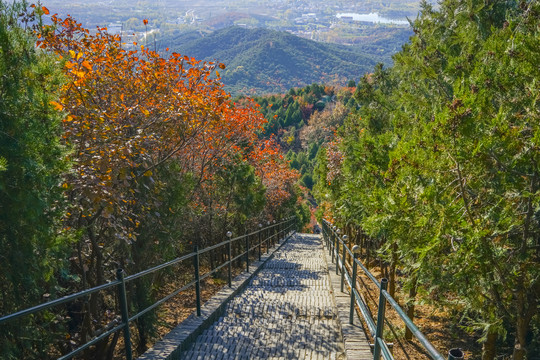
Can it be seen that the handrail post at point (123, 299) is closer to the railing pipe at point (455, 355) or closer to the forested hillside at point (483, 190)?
the railing pipe at point (455, 355)

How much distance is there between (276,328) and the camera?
4.66 meters

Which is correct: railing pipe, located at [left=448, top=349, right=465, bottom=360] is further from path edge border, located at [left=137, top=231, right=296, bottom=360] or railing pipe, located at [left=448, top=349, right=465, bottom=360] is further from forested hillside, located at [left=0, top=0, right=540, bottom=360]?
path edge border, located at [left=137, top=231, right=296, bottom=360]

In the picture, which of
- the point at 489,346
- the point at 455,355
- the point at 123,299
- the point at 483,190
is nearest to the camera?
the point at 455,355

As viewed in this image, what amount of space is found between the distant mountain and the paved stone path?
5288 inches

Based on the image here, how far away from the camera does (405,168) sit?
467 cm

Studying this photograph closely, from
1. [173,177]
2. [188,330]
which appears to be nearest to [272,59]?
[173,177]

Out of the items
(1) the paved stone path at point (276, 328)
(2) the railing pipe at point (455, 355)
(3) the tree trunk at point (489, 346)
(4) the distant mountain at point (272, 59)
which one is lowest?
(3) the tree trunk at point (489, 346)

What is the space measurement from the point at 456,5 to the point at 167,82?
608 cm

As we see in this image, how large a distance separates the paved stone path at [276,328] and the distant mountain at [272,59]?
134m

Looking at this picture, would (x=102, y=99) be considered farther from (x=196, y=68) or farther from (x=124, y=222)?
(x=196, y=68)

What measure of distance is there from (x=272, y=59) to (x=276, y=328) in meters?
178

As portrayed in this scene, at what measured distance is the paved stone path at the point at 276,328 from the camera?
397 centimetres

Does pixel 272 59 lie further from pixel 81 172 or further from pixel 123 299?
pixel 123 299

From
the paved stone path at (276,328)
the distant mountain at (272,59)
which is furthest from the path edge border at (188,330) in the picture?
the distant mountain at (272,59)
